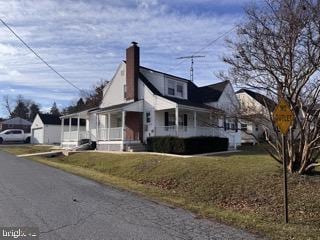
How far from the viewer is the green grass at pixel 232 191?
9375mm

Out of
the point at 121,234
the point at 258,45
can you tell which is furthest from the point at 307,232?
the point at 258,45

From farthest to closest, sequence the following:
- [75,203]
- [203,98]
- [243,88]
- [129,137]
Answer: [203,98] < [129,137] < [243,88] < [75,203]

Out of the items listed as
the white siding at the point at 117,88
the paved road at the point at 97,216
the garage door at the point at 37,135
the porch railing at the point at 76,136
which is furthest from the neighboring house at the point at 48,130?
the paved road at the point at 97,216

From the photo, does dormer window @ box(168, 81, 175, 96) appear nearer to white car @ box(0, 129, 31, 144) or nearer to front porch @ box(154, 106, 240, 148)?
front porch @ box(154, 106, 240, 148)

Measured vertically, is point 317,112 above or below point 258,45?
below

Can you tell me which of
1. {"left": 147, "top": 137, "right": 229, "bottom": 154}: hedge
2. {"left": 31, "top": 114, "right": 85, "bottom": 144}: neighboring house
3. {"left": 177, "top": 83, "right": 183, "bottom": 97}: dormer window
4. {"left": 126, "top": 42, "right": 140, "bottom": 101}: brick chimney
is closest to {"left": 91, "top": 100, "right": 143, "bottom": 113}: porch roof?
{"left": 126, "top": 42, "right": 140, "bottom": 101}: brick chimney

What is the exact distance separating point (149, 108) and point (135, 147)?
339cm

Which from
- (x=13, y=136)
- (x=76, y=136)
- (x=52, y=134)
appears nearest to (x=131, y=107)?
(x=76, y=136)

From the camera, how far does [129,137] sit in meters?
32.8

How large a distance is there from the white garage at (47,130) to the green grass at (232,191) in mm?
43148

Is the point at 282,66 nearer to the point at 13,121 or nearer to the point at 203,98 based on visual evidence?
the point at 203,98

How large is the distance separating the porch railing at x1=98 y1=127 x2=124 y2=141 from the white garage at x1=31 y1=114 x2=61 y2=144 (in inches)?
1150

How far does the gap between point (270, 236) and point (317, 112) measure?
6.84 m

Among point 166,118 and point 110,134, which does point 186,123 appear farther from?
point 110,134
